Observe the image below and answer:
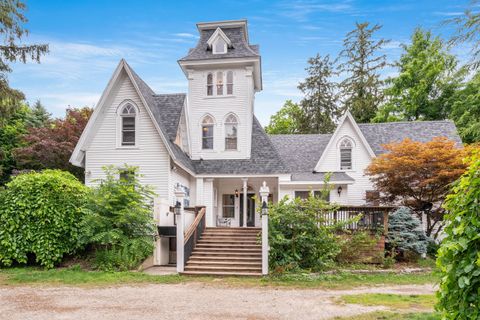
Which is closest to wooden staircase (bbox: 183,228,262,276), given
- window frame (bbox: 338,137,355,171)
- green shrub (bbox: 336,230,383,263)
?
green shrub (bbox: 336,230,383,263)

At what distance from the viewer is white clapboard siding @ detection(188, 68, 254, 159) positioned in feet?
65.2

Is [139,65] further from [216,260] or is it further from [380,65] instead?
[380,65]

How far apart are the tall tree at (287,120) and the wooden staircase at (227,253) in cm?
2614

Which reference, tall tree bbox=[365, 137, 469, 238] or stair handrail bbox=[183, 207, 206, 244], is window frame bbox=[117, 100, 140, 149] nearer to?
stair handrail bbox=[183, 207, 206, 244]

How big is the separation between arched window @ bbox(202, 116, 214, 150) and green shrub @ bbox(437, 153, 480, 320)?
56.6 ft

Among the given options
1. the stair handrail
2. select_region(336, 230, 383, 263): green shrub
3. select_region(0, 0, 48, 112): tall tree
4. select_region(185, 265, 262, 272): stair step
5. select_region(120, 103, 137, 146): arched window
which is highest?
select_region(0, 0, 48, 112): tall tree

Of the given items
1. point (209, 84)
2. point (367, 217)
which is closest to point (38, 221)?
point (209, 84)

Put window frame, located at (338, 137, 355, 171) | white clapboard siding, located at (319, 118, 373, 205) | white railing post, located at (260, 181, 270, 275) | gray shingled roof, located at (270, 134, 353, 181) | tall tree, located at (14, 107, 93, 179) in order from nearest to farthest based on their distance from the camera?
white railing post, located at (260, 181, 270, 275) → gray shingled roof, located at (270, 134, 353, 181) → white clapboard siding, located at (319, 118, 373, 205) → window frame, located at (338, 137, 355, 171) → tall tree, located at (14, 107, 93, 179)

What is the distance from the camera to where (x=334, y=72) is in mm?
40062

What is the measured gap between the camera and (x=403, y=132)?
2336cm

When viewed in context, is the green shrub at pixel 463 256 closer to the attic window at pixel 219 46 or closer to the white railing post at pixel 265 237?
the white railing post at pixel 265 237

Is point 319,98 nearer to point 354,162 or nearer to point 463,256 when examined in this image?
point 354,162

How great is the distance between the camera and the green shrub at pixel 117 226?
12.9 metres

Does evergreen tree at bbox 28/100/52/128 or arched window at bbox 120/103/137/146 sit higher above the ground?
evergreen tree at bbox 28/100/52/128
